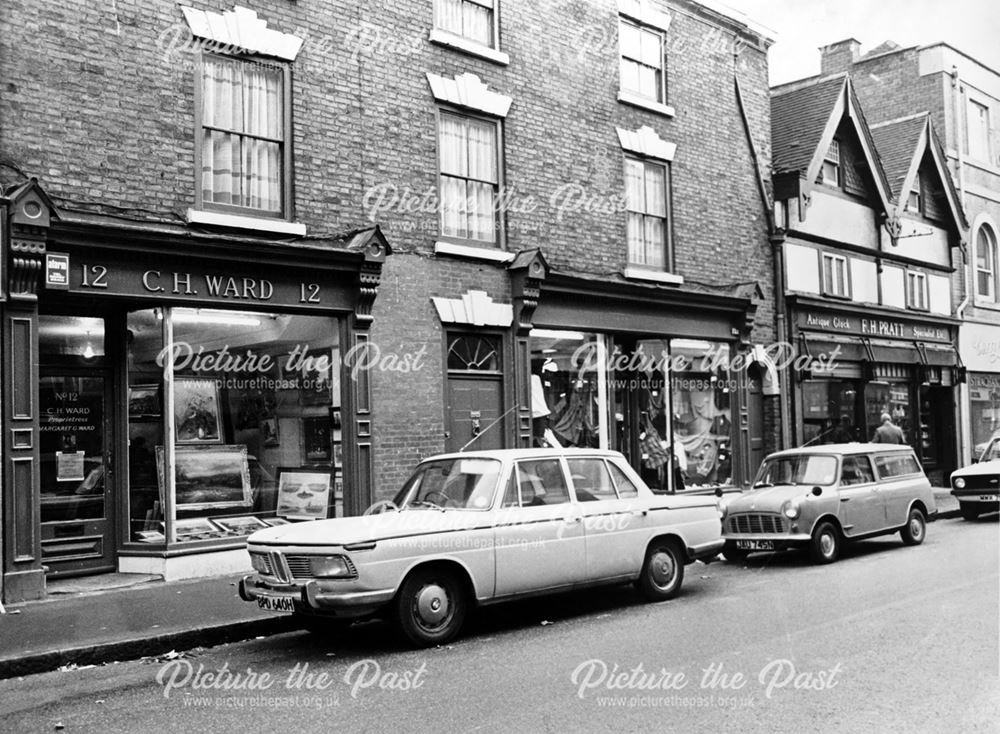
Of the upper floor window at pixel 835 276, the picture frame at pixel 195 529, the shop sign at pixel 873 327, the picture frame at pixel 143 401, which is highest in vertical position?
the upper floor window at pixel 835 276

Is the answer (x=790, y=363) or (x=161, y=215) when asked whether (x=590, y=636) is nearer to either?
(x=161, y=215)

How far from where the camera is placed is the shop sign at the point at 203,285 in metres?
10.8

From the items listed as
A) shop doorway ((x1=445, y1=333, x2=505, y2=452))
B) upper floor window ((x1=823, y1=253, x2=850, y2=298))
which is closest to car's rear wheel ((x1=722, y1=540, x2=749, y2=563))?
shop doorway ((x1=445, y1=333, x2=505, y2=452))

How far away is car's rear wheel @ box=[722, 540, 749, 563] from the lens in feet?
42.0

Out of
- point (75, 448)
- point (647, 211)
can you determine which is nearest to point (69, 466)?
point (75, 448)

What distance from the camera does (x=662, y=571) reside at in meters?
10.3

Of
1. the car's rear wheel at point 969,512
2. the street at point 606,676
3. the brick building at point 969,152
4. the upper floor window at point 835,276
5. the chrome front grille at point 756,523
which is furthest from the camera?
the brick building at point 969,152

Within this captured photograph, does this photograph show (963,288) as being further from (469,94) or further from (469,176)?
(469,94)

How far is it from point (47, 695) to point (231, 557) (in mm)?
4747

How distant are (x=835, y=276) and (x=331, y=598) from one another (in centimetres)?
1627

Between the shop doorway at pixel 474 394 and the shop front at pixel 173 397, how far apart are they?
1.61 m

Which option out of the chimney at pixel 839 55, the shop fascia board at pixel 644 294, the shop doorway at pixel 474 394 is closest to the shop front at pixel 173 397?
the shop doorway at pixel 474 394

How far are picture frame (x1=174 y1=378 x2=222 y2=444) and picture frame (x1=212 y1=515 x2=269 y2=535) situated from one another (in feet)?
3.16

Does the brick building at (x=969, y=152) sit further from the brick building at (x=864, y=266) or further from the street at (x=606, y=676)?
the street at (x=606, y=676)
